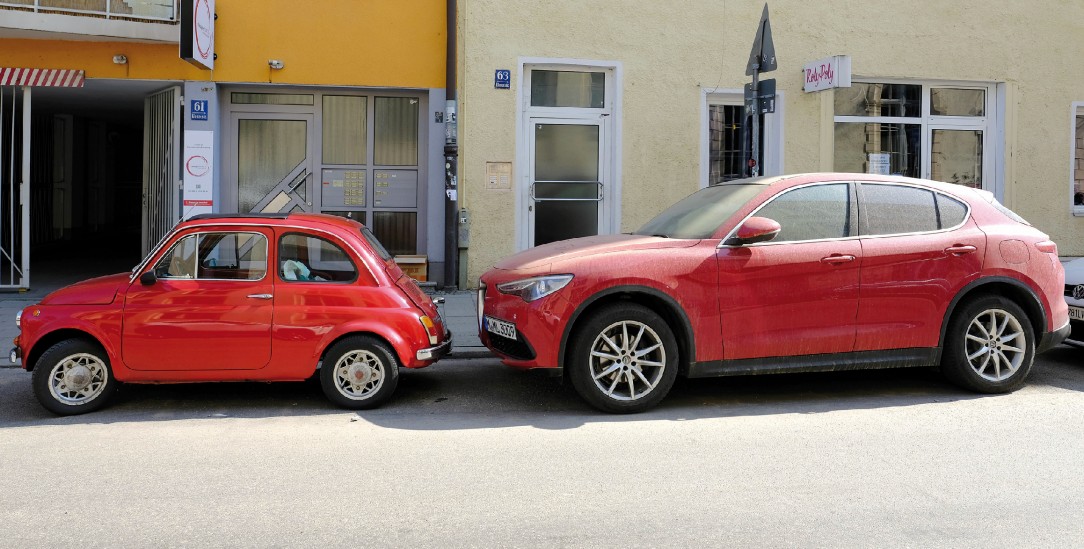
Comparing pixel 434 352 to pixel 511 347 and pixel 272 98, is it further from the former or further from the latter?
pixel 272 98

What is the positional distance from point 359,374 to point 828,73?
8159 millimetres

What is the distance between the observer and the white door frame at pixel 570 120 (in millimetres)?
12570

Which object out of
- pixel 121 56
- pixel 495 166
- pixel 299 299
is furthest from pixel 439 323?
pixel 121 56

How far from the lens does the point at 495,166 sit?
492 inches

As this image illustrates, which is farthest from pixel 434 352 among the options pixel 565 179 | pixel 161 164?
pixel 161 164

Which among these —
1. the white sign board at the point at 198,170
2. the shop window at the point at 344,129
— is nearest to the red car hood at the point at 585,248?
the shop window at the point at 344,129

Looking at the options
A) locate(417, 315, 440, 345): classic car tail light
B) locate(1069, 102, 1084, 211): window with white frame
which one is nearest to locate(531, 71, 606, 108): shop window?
locate(417, 315, 440, 345): classic car tail light

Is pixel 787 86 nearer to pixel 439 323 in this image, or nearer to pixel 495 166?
pixel 495 166

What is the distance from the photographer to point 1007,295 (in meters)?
7.26

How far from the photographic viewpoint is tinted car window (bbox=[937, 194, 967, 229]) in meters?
7.21

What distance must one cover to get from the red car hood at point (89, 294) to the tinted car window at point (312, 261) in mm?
1120

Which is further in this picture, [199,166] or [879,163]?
[879,163]

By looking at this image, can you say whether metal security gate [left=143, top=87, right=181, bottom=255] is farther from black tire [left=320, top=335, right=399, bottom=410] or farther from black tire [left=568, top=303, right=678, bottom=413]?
black tire [left=568, top=303, right=678, bottom=413]

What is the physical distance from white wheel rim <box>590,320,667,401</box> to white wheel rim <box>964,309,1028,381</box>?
244cm
